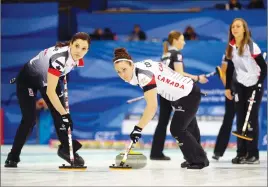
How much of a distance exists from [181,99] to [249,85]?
1.62m

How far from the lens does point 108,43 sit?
13.5 meters

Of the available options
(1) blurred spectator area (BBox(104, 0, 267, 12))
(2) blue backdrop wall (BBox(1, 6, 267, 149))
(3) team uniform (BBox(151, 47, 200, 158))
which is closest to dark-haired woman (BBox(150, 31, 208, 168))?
(3) team uniform (BBox(151, 47, 200, 158))

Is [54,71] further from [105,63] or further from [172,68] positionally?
[105,63]

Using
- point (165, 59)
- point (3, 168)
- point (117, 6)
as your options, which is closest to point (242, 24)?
point (165, 59)

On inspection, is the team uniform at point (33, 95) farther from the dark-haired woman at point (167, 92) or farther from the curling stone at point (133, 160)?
the dark-haired woman at point (167, 92)

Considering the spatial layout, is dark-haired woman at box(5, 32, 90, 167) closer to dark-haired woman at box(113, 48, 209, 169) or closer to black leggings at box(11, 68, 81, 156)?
black leggings at box(11, 68, 81, 156)

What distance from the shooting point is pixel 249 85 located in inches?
349

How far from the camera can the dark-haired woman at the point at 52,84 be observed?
743cm

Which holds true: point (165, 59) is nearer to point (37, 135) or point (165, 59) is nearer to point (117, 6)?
point (37, 135)

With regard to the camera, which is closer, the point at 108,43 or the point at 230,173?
the point at 230,173

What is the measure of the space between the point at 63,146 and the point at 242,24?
101 inches

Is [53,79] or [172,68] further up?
[53,79]

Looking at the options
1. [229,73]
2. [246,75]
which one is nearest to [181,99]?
[246,75]

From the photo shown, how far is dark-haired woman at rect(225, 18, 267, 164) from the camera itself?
872cm
